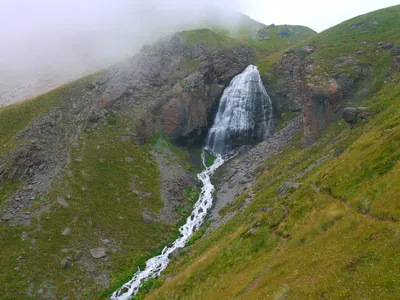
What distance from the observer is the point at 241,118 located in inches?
2672

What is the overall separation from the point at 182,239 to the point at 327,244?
89.7ft

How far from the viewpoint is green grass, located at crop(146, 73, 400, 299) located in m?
11.7

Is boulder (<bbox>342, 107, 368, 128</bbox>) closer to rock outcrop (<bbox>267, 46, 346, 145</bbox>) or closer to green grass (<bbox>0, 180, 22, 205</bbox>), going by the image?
rock outcrop (<bbox>267, 46, 346, 145</bbox>)

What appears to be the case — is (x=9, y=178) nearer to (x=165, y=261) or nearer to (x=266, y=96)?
(x=165, y=261)

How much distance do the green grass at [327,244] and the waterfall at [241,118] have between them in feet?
125

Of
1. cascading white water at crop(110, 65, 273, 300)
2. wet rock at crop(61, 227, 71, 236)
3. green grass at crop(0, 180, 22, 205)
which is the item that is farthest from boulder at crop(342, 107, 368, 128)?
green grass at crop(0, 180, 22, 205)

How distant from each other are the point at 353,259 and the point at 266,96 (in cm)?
6284

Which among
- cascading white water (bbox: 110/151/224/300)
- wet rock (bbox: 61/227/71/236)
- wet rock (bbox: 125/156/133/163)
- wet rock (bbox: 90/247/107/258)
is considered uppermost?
wet rock (bbox: 125/156/133/163)

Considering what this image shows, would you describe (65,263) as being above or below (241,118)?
below

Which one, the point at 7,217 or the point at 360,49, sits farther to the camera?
the point at 360,49

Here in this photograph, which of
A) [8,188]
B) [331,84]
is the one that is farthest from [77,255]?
[331,84]

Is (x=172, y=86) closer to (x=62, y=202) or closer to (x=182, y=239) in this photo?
(x=62, y=202)

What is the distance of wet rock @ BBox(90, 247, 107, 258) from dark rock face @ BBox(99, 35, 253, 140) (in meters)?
29.9

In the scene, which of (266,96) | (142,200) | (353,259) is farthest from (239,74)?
(353,259)
